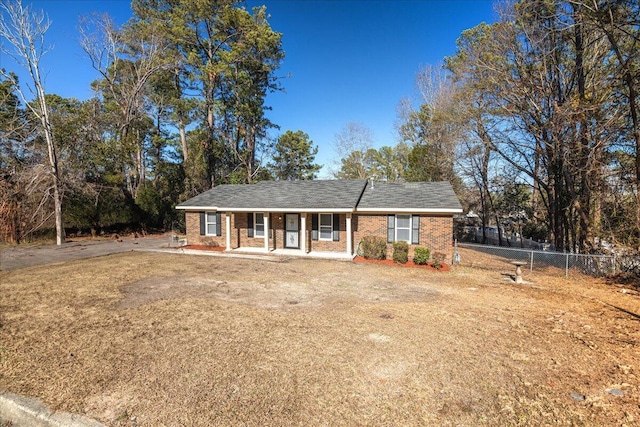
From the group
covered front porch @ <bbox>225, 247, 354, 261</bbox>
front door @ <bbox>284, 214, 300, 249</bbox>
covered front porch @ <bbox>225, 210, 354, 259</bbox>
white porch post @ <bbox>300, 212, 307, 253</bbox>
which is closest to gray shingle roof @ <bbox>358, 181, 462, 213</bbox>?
covered front porch @ <bbox>225, 210, 354, 259</bbox>

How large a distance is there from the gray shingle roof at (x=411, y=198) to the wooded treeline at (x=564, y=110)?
4658 millimetres

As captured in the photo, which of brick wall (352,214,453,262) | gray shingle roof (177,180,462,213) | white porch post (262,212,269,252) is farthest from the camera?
white porch post (262,212,269,252)

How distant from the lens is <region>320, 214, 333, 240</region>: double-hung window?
15.1 metres

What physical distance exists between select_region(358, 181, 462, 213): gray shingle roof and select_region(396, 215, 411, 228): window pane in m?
0.56

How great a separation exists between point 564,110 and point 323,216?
10942 mm

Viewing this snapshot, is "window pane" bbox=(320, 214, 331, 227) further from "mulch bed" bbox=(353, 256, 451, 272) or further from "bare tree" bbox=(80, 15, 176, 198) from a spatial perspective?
"bare tree" bbox=(80, 15, 176, 198)

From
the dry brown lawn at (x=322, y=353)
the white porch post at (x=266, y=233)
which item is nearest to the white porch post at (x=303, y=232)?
the white porch post at (x=266, y=233)

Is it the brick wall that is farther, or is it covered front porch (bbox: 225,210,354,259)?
covered front porch (bbox: 225,210,354,259)

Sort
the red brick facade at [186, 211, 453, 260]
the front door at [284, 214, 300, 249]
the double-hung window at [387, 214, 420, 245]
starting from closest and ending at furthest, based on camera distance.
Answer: the red brick facade at [186, 211, 453, 260], the double-hung window at [387, 214, 420, 245], the front door at [284, 214, 300, 249]

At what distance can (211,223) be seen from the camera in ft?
57.3

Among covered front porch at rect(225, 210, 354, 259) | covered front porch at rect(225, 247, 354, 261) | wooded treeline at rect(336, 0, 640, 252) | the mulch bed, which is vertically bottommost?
the mulch bed

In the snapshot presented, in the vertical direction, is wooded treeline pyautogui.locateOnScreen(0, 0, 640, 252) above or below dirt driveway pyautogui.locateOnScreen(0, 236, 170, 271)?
above

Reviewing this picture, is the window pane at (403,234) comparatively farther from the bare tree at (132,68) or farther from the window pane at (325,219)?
the bare tree at (132,68)

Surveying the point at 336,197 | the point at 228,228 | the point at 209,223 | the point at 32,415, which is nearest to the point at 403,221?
the point at 336,197
